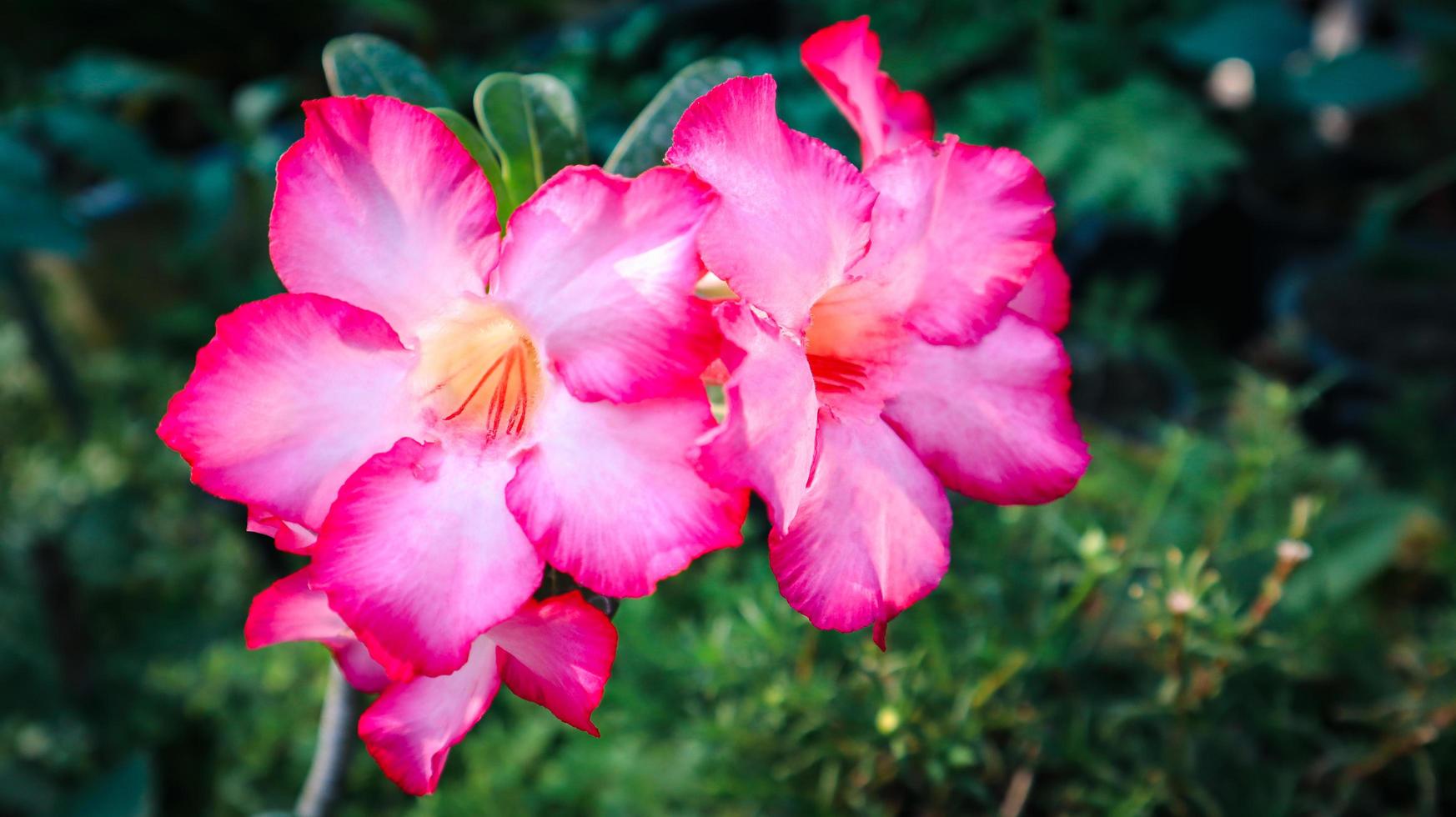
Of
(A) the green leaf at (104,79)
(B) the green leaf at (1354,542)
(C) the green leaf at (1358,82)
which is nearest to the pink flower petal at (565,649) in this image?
(B) the green leaf at (1354,542)

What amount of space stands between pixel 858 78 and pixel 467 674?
0.31m

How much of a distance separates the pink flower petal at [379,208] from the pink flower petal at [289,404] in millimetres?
18

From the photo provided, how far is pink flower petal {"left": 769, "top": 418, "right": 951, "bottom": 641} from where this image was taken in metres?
0.40

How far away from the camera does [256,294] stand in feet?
4.87

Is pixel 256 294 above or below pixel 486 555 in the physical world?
below

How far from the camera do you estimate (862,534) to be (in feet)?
1.36

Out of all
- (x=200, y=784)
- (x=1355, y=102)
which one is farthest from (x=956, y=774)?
(x=1355, y=102)

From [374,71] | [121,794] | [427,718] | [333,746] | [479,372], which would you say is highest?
[374,71]

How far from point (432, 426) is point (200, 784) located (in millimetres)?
1140

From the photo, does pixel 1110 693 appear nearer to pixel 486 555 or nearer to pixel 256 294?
pixel 486 555

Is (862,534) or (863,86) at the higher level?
(863,86)

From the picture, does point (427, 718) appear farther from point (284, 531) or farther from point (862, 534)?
point (862, 534)

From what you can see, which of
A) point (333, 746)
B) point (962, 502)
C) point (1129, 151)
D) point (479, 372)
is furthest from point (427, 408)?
point (1129, 151)

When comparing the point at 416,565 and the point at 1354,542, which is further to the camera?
the point at 1354,542
